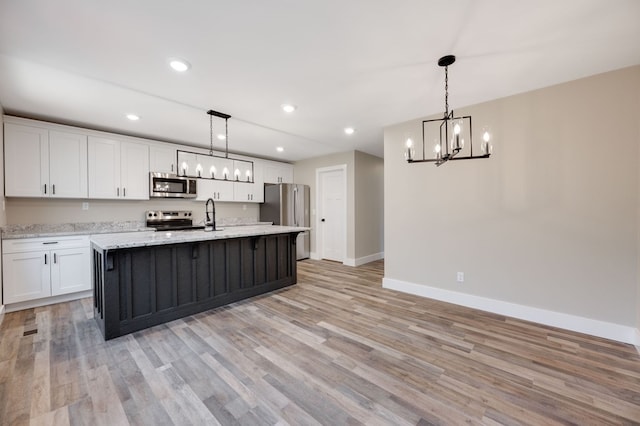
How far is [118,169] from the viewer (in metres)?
4.22

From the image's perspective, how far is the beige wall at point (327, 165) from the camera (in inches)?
223

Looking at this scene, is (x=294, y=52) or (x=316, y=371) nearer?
(x=316, y=371)

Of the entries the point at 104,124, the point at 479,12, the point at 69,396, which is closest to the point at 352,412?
the point at 69,396

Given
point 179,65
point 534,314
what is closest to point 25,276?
point 179,65

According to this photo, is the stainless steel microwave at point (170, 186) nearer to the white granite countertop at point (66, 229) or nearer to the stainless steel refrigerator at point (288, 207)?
the white granite countertop at point (66, 229)

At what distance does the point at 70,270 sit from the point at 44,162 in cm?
155

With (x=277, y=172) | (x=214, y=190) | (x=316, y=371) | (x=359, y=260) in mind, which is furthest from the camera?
(x=277, y=172)

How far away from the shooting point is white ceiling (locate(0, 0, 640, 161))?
1689 mm

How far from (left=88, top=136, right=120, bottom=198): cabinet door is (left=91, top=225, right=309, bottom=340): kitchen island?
1.34 m

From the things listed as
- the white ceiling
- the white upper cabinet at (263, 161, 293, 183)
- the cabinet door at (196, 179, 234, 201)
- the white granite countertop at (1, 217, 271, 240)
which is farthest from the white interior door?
the white granite countertop at (1, 217, 271, 240)

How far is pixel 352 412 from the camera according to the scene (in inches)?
63.7

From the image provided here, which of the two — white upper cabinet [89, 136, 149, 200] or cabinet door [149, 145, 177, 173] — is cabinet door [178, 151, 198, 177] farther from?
white upper cabinet [89, 136, 149, 200]

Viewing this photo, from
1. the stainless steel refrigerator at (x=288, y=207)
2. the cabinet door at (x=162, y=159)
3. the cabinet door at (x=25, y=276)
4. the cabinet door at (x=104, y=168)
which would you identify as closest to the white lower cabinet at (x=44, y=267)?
the cabinet door at (x=25, y=276)

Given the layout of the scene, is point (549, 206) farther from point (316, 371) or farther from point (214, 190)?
point (214, 190)
